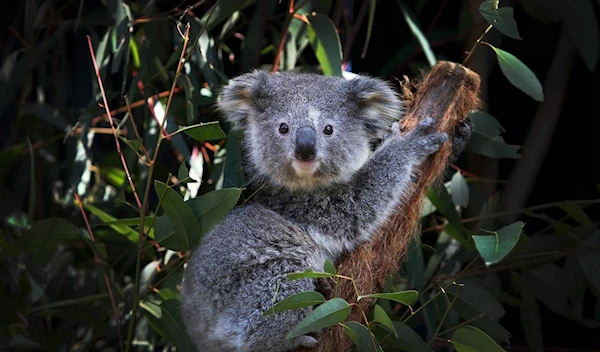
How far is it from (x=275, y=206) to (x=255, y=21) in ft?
3.26

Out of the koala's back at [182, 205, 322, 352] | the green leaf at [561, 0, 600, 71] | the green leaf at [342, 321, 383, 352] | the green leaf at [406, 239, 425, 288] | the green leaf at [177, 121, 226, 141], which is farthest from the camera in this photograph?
the green leaf at [561, 0, 600, 71]

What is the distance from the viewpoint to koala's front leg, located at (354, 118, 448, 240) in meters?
2.37

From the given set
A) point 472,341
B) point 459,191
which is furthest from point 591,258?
point 472,341

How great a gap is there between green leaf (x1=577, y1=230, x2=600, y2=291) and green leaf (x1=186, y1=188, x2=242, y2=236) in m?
1.34

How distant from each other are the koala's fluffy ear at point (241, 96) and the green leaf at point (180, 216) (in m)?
0.54

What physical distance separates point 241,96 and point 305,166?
1.38 ft

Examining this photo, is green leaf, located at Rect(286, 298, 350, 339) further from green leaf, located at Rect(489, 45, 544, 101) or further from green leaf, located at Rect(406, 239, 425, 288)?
green leaf, located at Rect(489, 45, 544, 101)

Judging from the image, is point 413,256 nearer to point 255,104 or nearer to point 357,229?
point 357,229

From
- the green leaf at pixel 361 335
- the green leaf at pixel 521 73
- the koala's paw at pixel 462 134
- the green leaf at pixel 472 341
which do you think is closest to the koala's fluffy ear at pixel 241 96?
the koala's paw at pixel 462 134

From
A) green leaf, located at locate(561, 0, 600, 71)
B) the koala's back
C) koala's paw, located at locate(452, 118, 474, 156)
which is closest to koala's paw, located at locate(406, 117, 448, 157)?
koala's paw, located at locate(452, 118, 474, 156)

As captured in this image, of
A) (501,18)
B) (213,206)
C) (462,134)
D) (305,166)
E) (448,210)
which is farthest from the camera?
(448,210)

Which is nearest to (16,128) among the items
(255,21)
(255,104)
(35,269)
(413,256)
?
(35,269)

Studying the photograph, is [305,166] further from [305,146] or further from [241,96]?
[241,96]

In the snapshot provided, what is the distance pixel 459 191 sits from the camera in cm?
284
